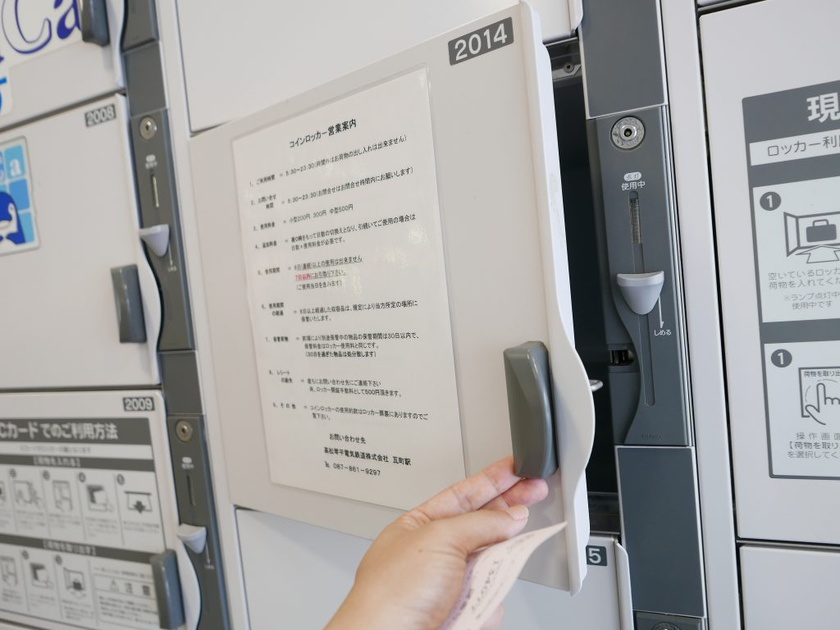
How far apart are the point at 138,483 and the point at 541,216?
108 centimetres

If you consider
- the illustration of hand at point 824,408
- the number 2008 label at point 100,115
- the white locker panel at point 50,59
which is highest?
the white locker panel at point 50,59

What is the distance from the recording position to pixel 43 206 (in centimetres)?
128

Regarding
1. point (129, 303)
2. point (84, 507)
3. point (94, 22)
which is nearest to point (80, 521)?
point (84, 507)

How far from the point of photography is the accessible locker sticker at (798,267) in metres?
0.75

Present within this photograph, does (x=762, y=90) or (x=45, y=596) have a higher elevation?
(x=762, y=90)

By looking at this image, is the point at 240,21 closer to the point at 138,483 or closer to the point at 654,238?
the point at 654,238

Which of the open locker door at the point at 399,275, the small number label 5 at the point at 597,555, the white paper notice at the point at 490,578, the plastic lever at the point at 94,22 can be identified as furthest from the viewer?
the plastic lever at the point at 94,22

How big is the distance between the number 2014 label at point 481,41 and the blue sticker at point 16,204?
1.09m

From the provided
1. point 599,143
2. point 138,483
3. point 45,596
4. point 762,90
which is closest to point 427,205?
point 599,143

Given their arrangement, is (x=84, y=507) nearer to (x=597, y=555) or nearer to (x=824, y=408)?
(x=597, y=555)

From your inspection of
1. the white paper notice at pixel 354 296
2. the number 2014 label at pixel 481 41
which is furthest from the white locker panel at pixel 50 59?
the number 2014 label at pixel 481 41

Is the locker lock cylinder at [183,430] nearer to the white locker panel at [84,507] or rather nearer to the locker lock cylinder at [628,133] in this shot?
the white locker panel at [84,507]

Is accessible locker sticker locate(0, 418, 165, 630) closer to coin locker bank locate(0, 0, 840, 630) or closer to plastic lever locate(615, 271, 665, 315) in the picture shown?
coin locker bank locate(0, 0, 840, 630)

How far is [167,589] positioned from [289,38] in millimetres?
1111
